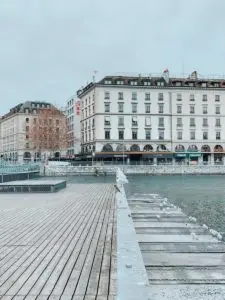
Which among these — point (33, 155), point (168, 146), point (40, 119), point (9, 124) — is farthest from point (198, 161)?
point (9, 124)

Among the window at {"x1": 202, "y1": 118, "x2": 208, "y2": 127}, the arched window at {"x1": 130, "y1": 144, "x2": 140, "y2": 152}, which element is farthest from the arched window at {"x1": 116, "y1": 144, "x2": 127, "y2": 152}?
the window at {"x1": 202, "y1": 118, "x2": 208, "y2": 127}

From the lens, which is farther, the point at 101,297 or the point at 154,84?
the point at 154,84

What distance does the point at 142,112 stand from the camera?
8212 centimetres

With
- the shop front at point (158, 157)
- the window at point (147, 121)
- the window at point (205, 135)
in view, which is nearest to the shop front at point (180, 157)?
the shop front at point (158, 157)

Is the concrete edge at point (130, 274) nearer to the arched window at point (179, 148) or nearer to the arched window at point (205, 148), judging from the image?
the arched window at point (179, 148)

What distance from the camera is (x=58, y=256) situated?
26.5 ft

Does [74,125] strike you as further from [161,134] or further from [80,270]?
[80,270]

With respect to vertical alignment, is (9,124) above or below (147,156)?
above

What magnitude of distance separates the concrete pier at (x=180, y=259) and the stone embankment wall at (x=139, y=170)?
53.1 metres

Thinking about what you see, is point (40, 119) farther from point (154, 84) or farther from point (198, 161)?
point (198, 161)

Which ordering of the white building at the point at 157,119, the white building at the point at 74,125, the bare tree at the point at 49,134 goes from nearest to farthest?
the white building at the point at 157,119 < the bare tree at the point at 49,134 < the white building at the point at 74,125

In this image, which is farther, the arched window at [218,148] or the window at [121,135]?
the arched window at [218,148]

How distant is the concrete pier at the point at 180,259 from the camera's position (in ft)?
24.7

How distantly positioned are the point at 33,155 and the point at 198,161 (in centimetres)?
5617
